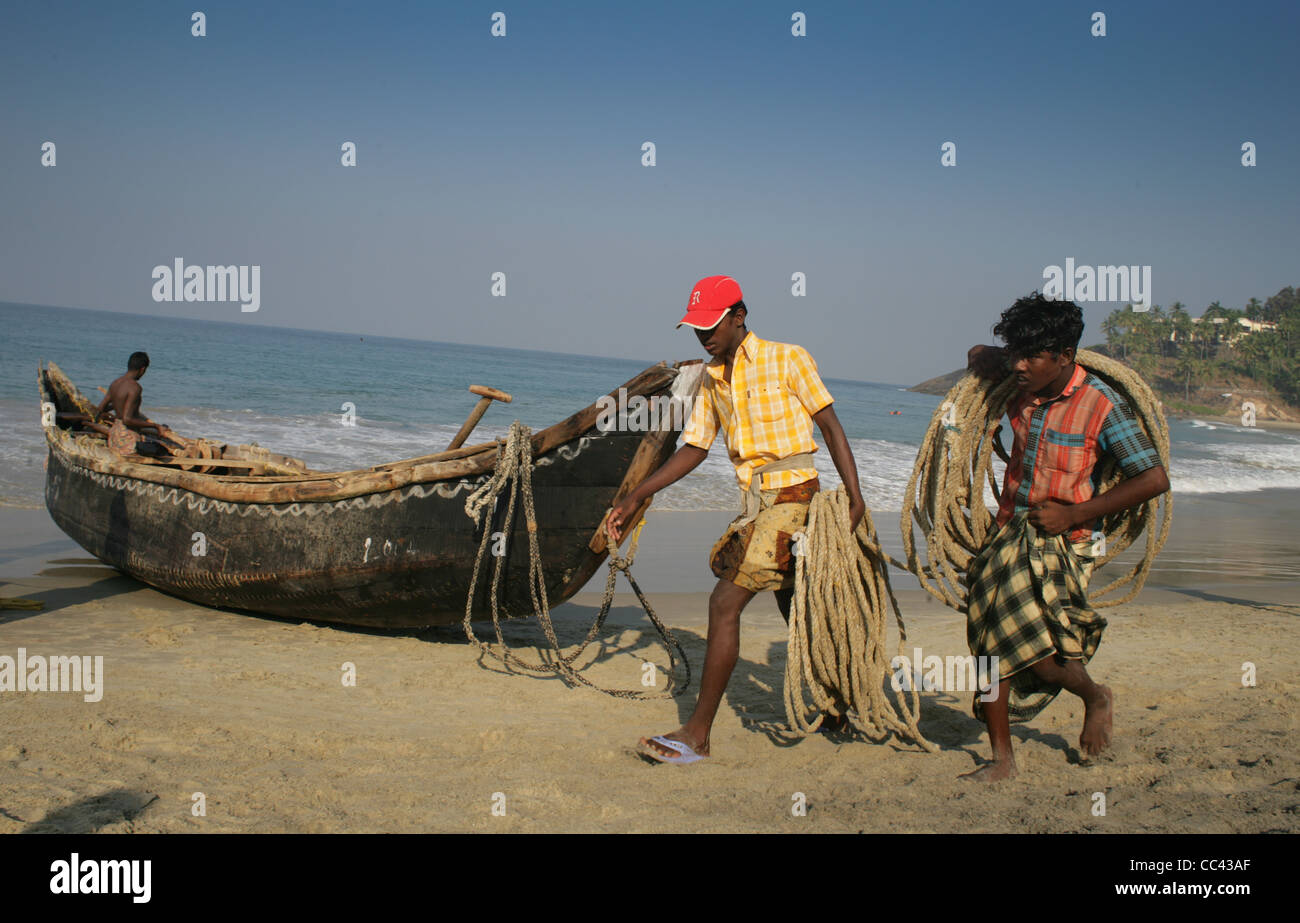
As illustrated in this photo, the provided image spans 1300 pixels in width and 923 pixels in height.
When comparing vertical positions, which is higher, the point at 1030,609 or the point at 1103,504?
the point at 1103,504

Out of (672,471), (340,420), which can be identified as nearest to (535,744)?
(672,471)

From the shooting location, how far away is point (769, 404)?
3.31 m

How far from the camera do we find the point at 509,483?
4688mm

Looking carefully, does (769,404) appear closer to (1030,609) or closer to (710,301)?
(710,301)

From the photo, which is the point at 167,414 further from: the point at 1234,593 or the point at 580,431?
the point at 1234,593

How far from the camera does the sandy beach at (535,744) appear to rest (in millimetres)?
2746

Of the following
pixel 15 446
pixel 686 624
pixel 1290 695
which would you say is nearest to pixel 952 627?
pixel 686 624

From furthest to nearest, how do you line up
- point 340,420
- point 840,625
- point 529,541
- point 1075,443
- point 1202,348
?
point 1202,348 < point 340,420 < point 529,541 < point 840,625 < point 1075,443

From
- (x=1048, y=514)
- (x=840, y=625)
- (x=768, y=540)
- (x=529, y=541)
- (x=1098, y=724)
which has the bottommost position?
(x=1098, y=724)

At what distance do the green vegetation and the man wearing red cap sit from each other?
64.6 metres

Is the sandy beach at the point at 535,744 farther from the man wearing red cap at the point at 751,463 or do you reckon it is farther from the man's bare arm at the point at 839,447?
the man's bare arm at the point at 839,447

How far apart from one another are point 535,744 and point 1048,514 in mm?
2074

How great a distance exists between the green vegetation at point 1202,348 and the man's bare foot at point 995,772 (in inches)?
2539

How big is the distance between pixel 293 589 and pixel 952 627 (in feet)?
13.9
